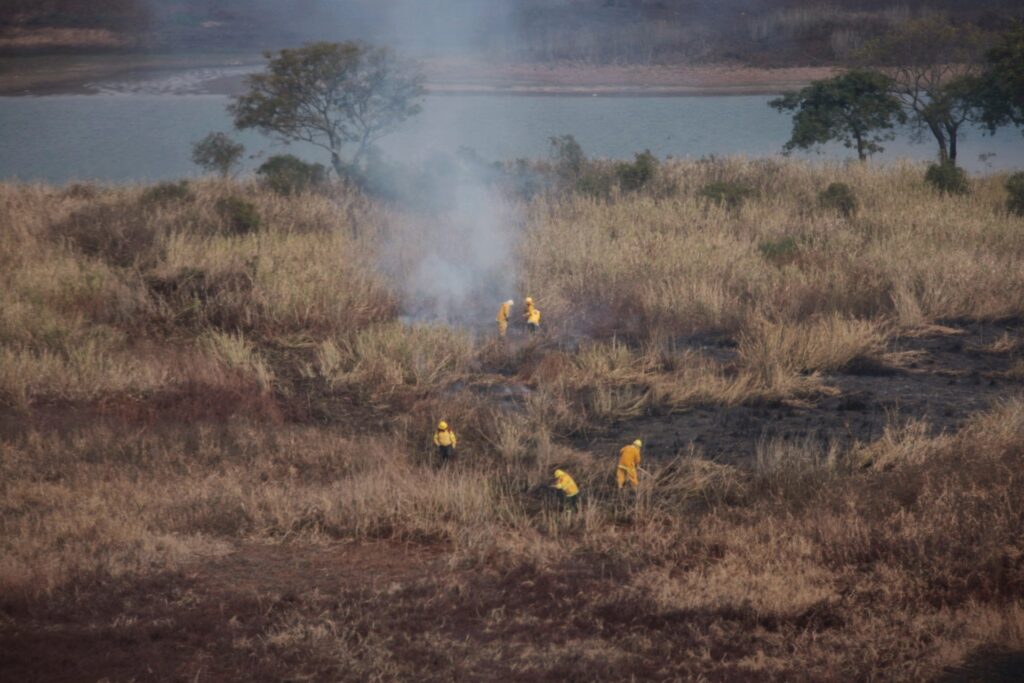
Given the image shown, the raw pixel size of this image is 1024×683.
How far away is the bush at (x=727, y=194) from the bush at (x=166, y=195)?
6558 mm

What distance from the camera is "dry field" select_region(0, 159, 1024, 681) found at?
14.7ft

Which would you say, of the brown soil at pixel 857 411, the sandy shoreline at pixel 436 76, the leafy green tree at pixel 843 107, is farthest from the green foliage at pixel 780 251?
the sandy shoreline at pixel 436 76

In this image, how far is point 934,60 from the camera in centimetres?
1817

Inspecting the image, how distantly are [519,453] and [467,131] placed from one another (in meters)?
22.4

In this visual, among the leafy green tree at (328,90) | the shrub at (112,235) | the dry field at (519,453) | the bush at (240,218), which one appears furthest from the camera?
Answer: the leafy green tree at (328,90)

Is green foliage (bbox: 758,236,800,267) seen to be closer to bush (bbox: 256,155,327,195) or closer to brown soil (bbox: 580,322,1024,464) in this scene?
brown soil (bbox: 580,322,1024,464)

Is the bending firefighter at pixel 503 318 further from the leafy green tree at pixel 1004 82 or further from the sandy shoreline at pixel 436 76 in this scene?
the leafy green tree at pixel 1004 82

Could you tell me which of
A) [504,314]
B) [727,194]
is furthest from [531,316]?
[727,194]

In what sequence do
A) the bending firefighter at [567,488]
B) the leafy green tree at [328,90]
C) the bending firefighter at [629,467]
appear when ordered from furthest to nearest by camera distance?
the leafy green tree at [328,90]
the bending firefighter at [629,467]
the bending firefighter at [567,488]

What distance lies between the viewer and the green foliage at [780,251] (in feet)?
38.0

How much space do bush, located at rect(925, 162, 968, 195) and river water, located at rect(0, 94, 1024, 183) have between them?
7666mm

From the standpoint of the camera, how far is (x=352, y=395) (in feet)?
27.5

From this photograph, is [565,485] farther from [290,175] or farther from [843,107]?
[843,107]

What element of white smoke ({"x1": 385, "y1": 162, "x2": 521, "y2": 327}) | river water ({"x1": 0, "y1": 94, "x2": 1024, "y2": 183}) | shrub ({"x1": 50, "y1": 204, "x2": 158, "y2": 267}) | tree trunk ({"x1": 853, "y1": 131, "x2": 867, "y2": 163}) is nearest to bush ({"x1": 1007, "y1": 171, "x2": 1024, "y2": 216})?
tree trunk ({"x1": 853, "y1": 131, "x2": 867, "y2": 163})
